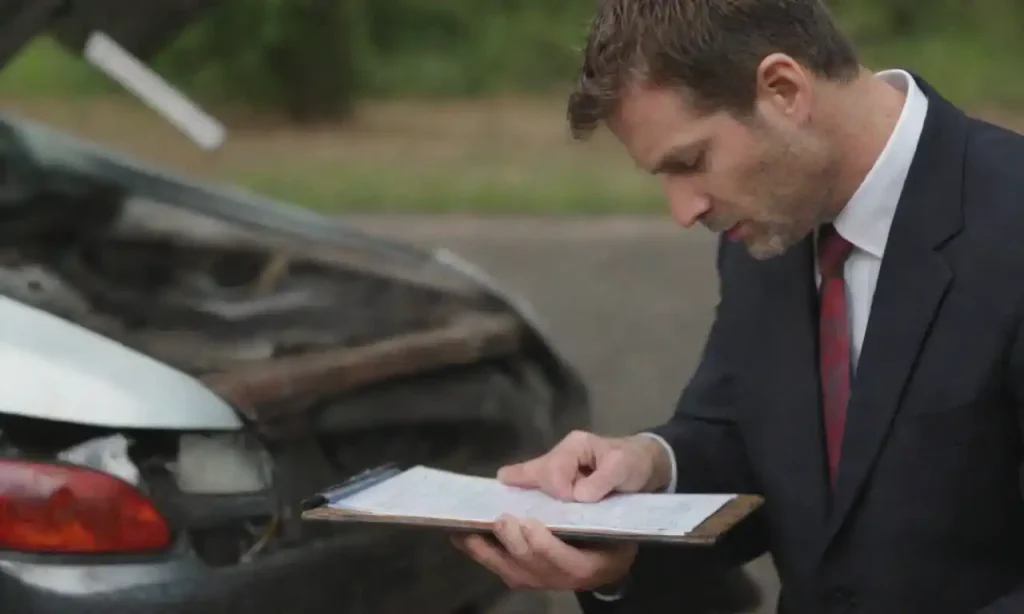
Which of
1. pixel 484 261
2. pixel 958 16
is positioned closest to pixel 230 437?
pixel 484 261

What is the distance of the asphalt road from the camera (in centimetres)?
537

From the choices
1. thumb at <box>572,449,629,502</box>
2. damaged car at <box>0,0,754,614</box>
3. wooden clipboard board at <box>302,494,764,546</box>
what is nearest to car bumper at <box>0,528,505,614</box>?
damaged car at <box>0,0,754,614</box>

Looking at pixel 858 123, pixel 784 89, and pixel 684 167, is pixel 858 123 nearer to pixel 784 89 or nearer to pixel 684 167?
pixel 784 89

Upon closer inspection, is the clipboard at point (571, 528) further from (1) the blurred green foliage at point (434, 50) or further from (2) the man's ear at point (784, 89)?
(1) the blurred green foliage at point (434, 50)

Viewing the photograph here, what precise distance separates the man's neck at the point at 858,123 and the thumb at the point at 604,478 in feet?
1.58

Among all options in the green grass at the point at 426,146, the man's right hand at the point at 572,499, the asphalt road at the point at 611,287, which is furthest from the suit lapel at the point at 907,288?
the green grass at the point at 426,146

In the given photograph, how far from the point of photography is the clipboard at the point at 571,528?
1638 millimetres

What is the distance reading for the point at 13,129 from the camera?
3520 mm

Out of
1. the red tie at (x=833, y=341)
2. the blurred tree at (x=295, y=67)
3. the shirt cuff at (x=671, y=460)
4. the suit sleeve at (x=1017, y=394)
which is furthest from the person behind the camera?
the blurred tree at (x=295, y=67)

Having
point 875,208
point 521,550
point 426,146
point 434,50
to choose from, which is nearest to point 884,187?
point 875,208

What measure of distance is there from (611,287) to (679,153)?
495 centimetres

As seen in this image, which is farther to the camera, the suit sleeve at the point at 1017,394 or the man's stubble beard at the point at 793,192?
the man's stubble beard at the point at 793,192

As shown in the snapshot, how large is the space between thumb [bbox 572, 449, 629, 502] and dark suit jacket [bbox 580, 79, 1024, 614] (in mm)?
199

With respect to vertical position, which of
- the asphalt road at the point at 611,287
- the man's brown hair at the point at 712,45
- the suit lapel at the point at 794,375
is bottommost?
the asphalt road at the point at 611,287
